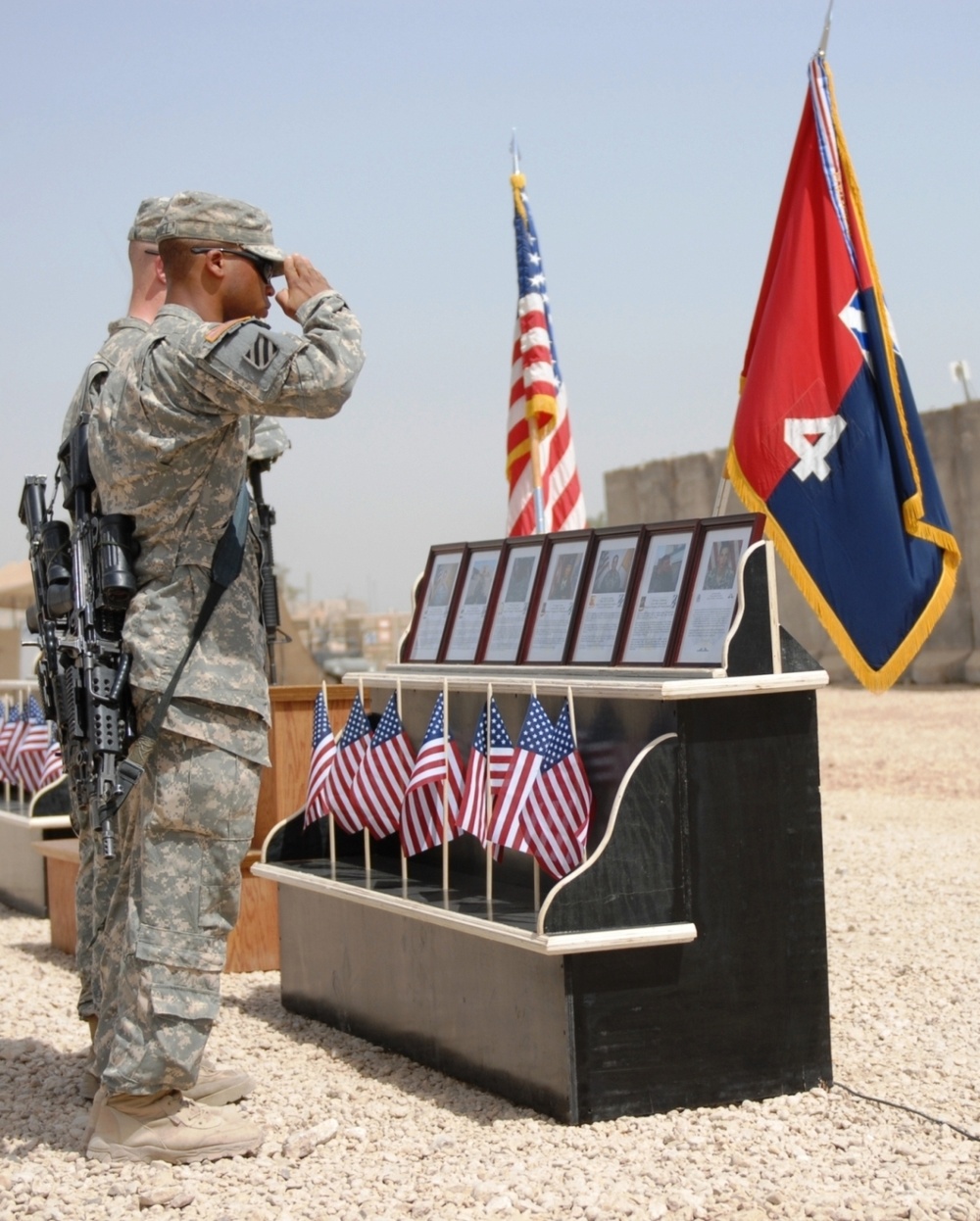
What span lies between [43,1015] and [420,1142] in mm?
2292

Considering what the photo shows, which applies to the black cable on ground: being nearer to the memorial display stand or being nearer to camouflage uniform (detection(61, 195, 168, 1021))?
the memorial display stand

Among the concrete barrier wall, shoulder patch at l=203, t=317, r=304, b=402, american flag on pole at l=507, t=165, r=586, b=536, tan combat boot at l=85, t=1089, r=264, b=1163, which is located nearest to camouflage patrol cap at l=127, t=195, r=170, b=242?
shoulder patch at l=203, t=317, r=304, b=402

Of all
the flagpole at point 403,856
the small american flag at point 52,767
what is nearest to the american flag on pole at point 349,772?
the flagpole at point 403,856

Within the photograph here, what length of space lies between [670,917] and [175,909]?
129 centimetres

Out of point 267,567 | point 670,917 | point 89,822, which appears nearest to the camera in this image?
point 670,917

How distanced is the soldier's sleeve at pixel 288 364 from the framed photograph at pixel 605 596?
1221 mm

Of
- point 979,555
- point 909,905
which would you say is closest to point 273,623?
point 909,905

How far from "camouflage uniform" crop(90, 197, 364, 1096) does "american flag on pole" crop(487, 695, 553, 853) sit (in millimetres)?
750

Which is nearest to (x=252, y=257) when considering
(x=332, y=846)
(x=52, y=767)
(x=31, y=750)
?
(x=332, y=846)

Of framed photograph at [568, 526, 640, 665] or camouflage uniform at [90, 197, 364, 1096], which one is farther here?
framed photograph at [568, 526, 640, 665]

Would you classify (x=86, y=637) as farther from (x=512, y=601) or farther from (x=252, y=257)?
(x=512, y=601)

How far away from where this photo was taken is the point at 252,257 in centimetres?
404

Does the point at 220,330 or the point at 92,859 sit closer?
the point at 220,330

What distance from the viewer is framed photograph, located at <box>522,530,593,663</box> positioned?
488cm
